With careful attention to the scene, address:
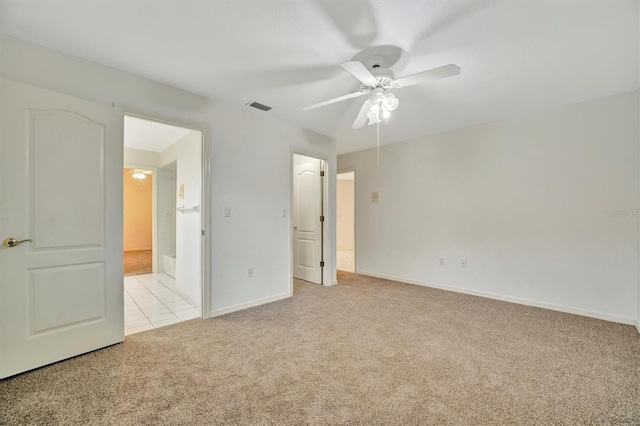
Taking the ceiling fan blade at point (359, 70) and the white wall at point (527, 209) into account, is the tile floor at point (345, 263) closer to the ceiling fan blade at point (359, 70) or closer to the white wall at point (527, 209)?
the white wall at point (527, 209)

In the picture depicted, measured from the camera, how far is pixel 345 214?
9273mm

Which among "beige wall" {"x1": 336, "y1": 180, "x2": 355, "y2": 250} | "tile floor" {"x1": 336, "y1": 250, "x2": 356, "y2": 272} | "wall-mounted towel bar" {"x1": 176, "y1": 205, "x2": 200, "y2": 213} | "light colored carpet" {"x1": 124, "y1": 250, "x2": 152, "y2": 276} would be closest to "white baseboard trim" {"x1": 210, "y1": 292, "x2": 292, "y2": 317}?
"wall-mounted towel bar" {"x1": 176, "y1": 205, "x2": 200, "y2": 213}

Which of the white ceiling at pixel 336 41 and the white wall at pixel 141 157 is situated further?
the white wall at pixel 141 157

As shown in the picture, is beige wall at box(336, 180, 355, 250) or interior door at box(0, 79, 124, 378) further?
beige wall at box(336, 180, 355, 250)

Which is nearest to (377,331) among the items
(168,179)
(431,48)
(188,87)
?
(431,48)

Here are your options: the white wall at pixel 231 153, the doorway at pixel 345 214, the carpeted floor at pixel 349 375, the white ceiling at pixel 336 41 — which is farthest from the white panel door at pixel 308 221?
the doorway at pixel 345 214

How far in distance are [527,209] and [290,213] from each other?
3072mm

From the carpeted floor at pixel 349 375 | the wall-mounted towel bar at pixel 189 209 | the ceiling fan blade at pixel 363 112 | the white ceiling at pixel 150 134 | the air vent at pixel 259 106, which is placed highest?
the air vent at pixel 259 106

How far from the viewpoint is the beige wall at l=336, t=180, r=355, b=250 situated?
9.08 meters

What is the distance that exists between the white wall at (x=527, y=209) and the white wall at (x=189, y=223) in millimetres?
3077

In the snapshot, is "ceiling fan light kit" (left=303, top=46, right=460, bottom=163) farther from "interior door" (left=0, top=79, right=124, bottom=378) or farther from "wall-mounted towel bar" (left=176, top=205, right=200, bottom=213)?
"wall-mounted towel bar" (left=176, top=205, right=200, bottom=213)

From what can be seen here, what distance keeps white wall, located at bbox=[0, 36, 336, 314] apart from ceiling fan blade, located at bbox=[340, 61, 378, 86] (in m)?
1.81

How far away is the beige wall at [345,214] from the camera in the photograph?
9.08m

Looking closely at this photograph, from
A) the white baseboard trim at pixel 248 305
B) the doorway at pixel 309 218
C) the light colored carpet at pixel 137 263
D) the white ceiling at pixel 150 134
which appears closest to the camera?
the white baseboard trim at pixel 248 305
